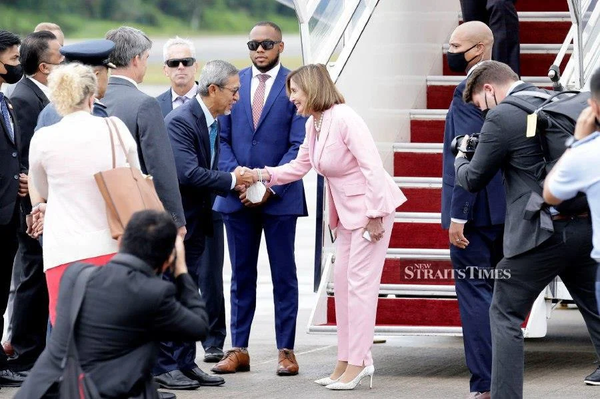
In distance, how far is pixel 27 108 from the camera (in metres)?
7.48

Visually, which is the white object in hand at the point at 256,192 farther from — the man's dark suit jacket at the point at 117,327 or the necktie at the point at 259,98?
the man's dark suit jacket at the point at 117,327

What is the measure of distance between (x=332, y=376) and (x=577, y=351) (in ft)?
6.91

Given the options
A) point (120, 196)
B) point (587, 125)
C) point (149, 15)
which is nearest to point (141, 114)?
point (120, 196)

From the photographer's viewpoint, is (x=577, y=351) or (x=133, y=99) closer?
(x=133, y=99)

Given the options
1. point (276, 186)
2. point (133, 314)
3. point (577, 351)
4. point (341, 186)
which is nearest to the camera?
point (133, 314)

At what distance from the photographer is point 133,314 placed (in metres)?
4.57

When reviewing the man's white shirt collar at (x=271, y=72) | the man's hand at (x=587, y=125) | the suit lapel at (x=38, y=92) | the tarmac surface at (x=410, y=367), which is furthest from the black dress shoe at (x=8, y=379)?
the man's hand at (x=587, y=125)

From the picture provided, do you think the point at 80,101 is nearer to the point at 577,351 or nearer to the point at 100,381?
the point at 100,381

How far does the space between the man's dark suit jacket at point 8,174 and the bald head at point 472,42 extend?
2.60 m

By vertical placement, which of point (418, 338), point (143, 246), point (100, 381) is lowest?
point (418, 338)

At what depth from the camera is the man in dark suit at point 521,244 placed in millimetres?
5828

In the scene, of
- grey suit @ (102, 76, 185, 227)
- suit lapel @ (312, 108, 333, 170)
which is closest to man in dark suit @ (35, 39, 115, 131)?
grey suit @ (102, 76, 185, 227)

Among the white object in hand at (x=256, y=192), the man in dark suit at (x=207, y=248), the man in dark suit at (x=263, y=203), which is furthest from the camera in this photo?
the man in dark suit at (x=207, y=248)

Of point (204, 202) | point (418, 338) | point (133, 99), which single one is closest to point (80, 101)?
point (133, 99)
